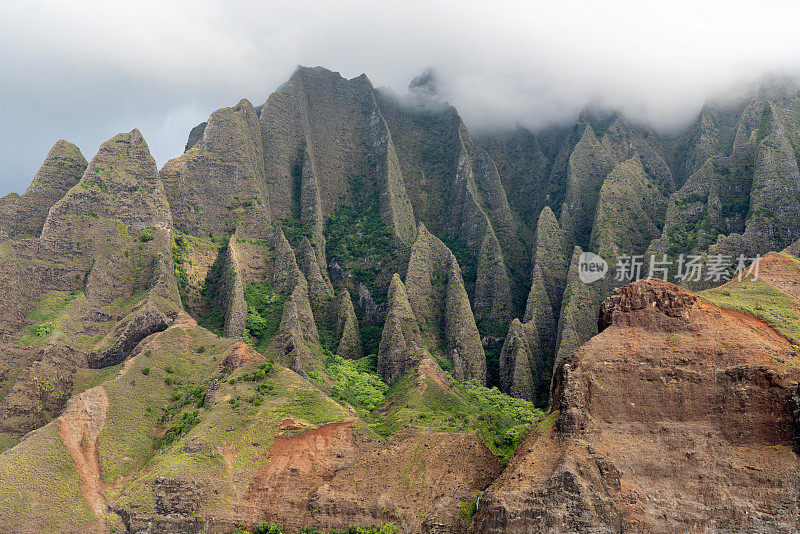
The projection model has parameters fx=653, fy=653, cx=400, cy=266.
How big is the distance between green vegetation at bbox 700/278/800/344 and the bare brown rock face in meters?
1.21

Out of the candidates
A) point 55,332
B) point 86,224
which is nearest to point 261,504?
point 55,332

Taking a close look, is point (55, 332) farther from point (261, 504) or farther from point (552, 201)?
point (552, 201)

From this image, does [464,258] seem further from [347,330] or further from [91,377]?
[91,377]

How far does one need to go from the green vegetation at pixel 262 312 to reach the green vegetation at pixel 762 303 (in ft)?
189

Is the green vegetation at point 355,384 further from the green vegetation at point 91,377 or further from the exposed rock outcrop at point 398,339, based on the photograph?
the green vegetation at point 91,377

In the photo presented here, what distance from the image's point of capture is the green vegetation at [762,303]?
196 ft

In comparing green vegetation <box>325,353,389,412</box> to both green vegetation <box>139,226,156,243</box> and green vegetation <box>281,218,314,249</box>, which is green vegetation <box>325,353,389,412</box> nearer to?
green vegetation <box>281,218,314,249</box>

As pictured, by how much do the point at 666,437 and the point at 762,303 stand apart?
64.1 ft

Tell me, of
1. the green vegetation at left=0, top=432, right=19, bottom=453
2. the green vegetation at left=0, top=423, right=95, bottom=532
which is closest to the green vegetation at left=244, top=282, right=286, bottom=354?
the green vegetation at left=0, top=423, right=95, bottom=532

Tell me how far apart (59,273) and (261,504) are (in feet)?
154

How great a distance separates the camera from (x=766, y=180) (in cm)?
10094

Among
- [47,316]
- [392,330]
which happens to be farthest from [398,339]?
[47,316]

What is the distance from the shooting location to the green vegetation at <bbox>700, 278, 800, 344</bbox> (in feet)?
196
